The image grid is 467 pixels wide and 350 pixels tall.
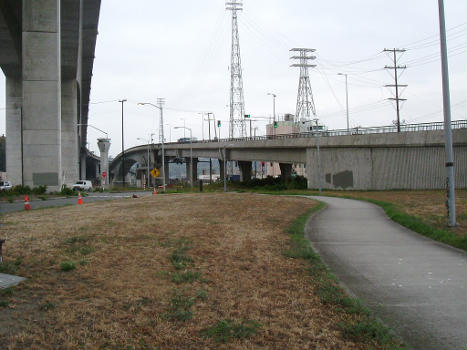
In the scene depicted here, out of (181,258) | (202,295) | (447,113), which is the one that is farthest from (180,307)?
(447,113)

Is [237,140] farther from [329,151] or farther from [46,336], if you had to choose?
[46,336]

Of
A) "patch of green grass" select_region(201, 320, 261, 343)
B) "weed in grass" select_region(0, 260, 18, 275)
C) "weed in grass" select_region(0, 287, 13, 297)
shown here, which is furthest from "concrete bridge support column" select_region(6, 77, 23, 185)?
"patch of green grass" select_region(201, 320, 261, 343)

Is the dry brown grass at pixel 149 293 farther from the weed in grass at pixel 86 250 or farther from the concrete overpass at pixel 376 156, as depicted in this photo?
the concrete overpass at pixel 376 156

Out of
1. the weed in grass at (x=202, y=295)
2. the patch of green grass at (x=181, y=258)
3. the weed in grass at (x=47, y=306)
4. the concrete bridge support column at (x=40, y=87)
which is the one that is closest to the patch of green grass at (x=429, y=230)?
the patch of green grass at (x=181, y=258)

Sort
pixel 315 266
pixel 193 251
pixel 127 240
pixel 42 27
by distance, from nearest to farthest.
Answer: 1. pixel 315 266
2. pixel 193 251
3. pixel 127 240
4. pixel 42 27

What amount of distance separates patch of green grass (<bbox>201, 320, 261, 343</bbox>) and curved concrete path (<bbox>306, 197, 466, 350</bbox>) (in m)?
1.66

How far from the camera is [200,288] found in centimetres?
712

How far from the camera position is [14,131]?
2307 inches

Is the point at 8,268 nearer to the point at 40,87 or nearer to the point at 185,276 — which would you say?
the point at 185,276

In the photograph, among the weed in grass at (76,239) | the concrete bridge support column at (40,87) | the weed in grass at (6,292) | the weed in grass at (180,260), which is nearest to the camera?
the weed in grass at (6,292)

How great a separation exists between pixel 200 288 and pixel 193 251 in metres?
3.07

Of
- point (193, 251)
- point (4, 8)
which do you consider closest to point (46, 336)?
point (193, 251)

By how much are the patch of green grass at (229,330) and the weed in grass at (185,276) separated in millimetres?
2089

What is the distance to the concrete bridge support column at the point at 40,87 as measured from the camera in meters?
34.6
